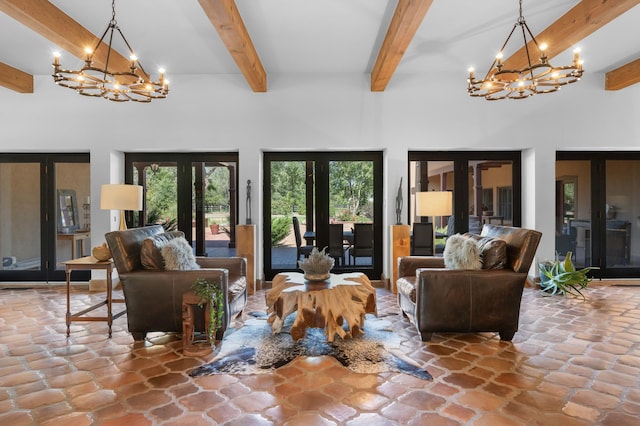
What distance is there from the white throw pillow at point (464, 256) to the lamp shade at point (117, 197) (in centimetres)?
367

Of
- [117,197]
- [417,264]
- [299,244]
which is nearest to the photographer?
[417,264]

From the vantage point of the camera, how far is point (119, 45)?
15.7 ft

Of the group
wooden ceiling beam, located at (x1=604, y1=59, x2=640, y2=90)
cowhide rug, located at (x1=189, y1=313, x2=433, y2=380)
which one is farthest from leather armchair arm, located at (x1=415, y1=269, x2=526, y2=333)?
wooden ceiling beam, located at (x1=604, y1=59, x2=640, y2=90)

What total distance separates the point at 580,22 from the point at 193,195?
556cm

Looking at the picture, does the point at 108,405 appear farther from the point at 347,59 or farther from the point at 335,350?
the point at 347,59

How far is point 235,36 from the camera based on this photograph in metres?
3.93

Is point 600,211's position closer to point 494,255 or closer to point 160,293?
point 494,255

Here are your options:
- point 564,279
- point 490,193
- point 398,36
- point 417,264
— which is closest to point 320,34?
point 398,36

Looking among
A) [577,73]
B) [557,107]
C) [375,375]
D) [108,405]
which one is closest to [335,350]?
[375,375]

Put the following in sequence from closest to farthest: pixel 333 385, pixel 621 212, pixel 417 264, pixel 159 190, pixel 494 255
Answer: pixel 333 385 → pixel 494 255 → pixel 417 264 → pixel 159 190 → pixel 621 212

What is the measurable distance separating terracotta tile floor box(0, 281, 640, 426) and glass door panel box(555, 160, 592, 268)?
2.72 meters

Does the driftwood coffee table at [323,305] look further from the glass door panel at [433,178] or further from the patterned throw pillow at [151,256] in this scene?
the glass door panel at [433,178]

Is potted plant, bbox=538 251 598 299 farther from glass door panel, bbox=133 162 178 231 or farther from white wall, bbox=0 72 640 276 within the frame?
glass door panel, bbox=133 162 178 231

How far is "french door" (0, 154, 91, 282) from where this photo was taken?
20.1 ft
